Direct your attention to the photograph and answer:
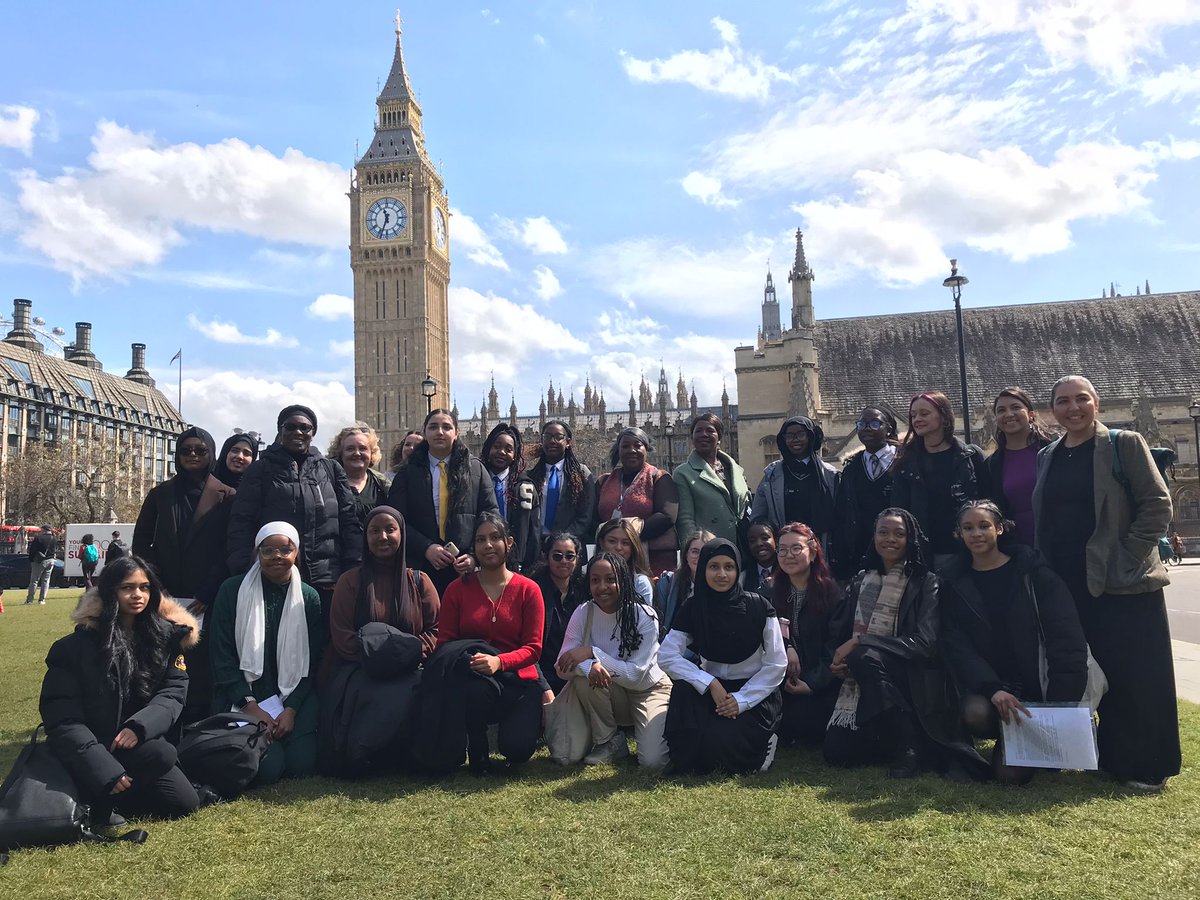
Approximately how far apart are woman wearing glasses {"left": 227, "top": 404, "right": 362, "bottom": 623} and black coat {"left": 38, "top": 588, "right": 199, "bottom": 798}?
3.41ft

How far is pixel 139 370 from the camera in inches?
3615

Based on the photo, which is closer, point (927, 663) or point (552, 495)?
point (927, 663)

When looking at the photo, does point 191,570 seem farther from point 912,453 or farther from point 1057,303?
point 1057,303

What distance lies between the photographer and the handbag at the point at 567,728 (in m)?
5.51

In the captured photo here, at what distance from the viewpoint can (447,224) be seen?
83.1m

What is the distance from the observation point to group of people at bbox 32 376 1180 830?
486cm

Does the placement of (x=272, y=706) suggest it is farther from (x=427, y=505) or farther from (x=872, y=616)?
(x=872, y=616)

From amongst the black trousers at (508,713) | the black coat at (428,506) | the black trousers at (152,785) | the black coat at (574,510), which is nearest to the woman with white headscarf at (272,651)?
the black trousers at (152,785)

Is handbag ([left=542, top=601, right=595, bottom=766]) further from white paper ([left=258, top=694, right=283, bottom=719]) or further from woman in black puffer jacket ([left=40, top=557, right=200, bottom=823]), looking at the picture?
woman in black puffer jacket ([left=40, top=557, right=200, bottom=823])

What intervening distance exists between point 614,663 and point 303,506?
2473 mm

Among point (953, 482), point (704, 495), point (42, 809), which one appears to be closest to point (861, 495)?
point (953, 482)

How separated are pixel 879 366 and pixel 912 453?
2924 centimetres

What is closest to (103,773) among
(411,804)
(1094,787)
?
(411,804)

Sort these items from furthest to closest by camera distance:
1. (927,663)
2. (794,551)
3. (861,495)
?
(861,495)
(794,551)
(927,663)
